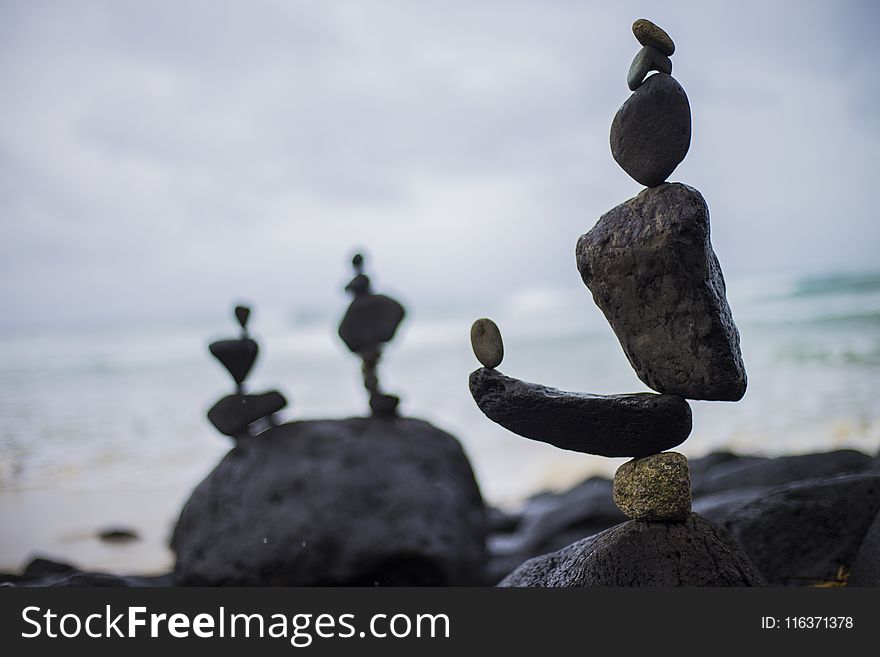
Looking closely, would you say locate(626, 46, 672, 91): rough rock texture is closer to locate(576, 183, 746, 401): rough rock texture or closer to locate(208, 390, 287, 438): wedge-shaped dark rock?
locate(576, 183, 746, 401): rough rock texture

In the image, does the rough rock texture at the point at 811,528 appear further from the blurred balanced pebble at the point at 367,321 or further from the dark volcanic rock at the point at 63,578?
the dark volcanic rock at the point at 63,578

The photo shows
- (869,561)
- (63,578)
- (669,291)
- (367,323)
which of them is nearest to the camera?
(669,291)

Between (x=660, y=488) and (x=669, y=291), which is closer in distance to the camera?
(x=669, y=291)

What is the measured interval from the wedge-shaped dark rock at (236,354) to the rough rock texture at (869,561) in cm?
303

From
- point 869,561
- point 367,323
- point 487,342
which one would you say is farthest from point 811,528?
point 367,323

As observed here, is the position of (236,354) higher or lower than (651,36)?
lower

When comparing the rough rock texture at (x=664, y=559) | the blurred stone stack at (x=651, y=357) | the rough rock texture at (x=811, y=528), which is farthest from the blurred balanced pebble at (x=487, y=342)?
the rough rock texture at (x=811, y=528)

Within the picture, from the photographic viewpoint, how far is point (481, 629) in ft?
7.88

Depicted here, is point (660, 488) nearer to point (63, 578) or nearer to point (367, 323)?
point (367, 323)

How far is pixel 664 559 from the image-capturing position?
8.32ft

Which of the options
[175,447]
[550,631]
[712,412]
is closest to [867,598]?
[550,631]

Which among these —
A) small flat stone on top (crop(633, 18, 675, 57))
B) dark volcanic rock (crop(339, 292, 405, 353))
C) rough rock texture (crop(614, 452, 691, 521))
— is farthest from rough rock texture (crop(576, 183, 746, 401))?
dark volcanic rock (crop(339, 292, 405, 353))

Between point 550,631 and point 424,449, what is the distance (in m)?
2.12

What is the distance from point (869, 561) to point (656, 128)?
72.6 inches
